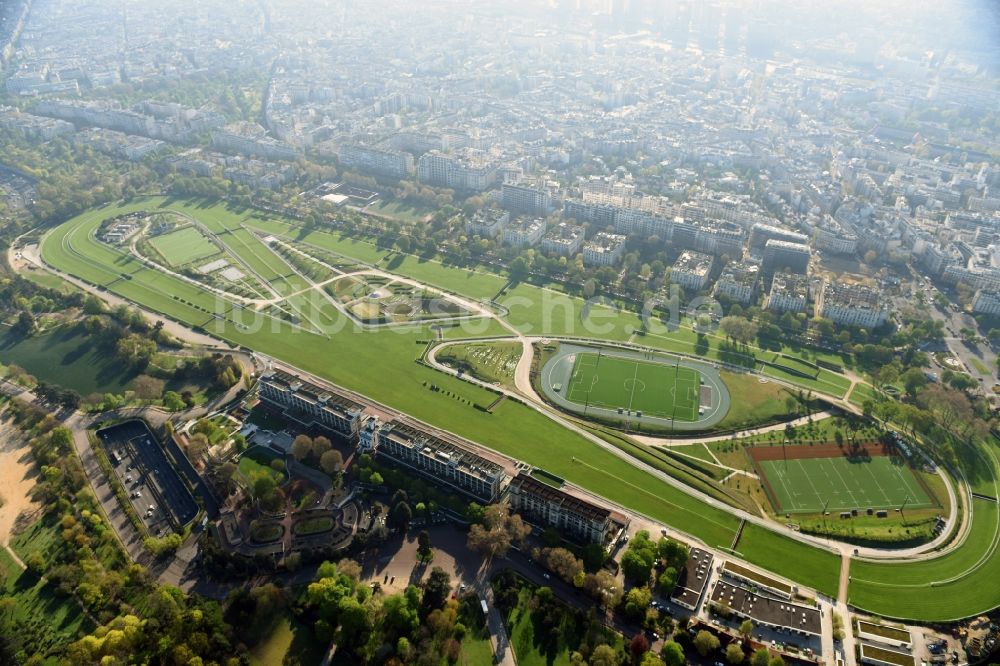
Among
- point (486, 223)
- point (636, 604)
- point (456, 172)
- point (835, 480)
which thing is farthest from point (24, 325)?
point (835, 480)

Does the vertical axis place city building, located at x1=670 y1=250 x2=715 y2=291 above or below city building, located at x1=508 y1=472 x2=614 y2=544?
below

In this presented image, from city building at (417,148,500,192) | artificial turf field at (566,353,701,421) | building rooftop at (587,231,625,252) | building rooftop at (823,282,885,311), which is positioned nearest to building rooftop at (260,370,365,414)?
artificial turf field at (566,353,701,421)

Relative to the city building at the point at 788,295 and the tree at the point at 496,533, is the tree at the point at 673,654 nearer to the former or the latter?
the tree at the point at 496,533

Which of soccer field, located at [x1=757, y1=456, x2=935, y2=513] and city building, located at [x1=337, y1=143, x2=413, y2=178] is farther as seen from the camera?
city building, located at [x1=337, y1=143, x2=413, y2=178]

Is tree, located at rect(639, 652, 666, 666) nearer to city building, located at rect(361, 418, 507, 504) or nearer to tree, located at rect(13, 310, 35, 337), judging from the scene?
city building, located at rect(361, 418, 507, 504)

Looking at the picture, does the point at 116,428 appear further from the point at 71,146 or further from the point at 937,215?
the point at 937,215

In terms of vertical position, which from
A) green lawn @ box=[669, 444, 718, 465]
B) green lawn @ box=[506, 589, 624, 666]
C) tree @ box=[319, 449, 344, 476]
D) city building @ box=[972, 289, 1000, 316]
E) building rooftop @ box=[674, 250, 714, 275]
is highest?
tree @ box=[319, 449, 344, 476]

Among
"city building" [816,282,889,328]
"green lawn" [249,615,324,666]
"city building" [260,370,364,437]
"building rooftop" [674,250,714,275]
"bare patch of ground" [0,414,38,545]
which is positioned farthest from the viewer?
"building rooftop" [674,250,714,275]
